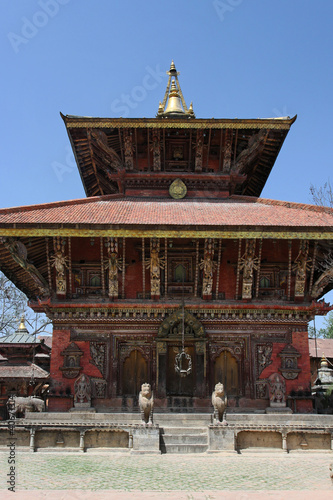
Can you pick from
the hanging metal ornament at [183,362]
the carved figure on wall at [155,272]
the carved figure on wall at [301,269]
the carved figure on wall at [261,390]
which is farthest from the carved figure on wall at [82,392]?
the carved figure on wall at [301,269]

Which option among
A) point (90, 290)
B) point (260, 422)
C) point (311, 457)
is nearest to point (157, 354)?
point (90, 290)

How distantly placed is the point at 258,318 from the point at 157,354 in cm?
387

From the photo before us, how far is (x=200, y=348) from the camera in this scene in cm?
1805

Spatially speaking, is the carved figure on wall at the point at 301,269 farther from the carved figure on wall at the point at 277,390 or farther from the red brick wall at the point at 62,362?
the red brick wall at the point at 62,362

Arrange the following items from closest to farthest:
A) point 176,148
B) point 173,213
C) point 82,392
Answer: point 82,392 → point 173,213 → point 176,148

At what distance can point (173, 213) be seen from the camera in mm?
18547

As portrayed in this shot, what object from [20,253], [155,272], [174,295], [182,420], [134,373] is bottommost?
[182,420]

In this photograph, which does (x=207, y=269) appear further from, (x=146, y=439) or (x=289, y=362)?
(x=146, y=439)

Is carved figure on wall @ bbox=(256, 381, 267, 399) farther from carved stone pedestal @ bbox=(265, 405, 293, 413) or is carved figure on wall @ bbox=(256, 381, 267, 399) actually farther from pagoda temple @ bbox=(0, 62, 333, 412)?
carved stone pedestal @ bbox=(265, 405, 293, 413)

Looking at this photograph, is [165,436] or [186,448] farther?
[165,436]

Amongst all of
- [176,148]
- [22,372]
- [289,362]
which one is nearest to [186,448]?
[289,362]

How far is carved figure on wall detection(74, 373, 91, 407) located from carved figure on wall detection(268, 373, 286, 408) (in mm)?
6343

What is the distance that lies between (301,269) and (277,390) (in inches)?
171

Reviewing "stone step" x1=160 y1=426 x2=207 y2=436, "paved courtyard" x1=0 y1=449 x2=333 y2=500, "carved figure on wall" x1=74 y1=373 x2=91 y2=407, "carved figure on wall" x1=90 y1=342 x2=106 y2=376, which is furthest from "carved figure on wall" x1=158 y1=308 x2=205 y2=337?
"paved courtyard" x1=0 y1=449 x2=333 y2=500
